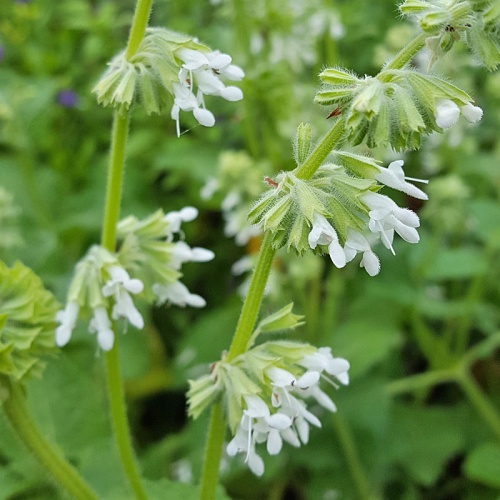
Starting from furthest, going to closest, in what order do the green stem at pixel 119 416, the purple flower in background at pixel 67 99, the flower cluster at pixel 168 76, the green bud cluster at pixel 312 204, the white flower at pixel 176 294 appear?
the purple flower in background at pixel 67 99 < the white flower at pixel 176 294 < the green stem at pixel 119 416 < the flower cluster at pixel 168 76 < the green bud cluster at pixel 312 204

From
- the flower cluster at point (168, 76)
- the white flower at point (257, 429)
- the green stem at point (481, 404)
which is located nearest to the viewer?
the white flower at point (257, 429)

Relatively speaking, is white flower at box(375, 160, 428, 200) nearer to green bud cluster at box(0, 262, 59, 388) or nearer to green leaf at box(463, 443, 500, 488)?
green bud cluster at box(0, 262, 59, 388)

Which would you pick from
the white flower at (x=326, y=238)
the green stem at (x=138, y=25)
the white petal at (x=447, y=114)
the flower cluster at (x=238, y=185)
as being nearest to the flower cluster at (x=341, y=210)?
the white flower at (x=326, y=238)

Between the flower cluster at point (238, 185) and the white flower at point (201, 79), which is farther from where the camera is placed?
the flower cluster at point (238, 185)

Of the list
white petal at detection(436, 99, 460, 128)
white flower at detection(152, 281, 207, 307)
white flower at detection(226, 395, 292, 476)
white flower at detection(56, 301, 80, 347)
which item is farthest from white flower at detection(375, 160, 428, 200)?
white flower at detection(56, 301, 80, 347)

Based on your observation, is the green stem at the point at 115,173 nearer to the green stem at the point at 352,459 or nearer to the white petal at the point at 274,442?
the white petal at the point at 274,442

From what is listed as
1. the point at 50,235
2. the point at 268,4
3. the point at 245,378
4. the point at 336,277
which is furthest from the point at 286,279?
the point at 245,378

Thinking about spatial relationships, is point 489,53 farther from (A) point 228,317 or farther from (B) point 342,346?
(A) point 228,317
